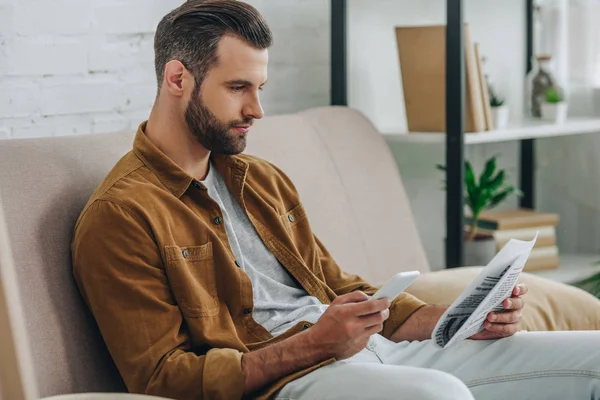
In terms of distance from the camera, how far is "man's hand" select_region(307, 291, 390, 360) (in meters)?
1.34

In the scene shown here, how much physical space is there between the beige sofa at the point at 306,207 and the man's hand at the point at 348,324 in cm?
38

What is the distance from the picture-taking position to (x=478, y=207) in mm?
2732

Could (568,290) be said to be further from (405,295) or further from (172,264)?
(172,264)

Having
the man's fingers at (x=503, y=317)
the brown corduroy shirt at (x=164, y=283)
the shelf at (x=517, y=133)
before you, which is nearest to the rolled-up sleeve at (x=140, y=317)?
the brown corduroy shirt at (x=164, y=283)

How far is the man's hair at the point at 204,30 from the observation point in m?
1.53

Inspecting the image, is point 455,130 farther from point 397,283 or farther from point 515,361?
point 397,283

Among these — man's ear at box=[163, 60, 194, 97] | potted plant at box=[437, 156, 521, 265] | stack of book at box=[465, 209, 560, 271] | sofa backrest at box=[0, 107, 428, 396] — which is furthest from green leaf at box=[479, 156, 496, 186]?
man's ear at box=[163, 60, 194, 97]

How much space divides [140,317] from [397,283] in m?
0.38

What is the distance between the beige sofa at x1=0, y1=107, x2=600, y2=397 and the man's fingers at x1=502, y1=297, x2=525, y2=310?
0.33 m

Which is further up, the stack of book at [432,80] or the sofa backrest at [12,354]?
the stack of book at [432,80]

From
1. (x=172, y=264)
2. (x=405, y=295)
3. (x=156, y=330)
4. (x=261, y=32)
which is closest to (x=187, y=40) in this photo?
(x=261, y=32)

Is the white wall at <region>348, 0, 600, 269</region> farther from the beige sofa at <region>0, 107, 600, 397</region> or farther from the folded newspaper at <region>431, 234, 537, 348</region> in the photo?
the folded newspaper at <region>431, 234, 537, 348</region>

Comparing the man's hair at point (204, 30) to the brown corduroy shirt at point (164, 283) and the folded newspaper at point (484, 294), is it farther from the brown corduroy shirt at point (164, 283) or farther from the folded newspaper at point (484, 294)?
the folded newspaper at point (484, 294)

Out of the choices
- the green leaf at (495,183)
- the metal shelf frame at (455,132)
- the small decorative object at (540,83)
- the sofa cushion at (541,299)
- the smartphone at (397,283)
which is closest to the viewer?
the smartphone at (397,283)
